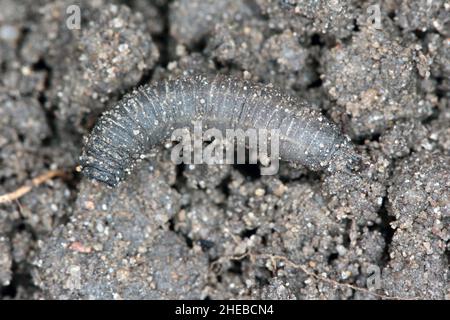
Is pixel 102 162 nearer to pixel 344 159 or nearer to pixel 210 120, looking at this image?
pixel 210 120

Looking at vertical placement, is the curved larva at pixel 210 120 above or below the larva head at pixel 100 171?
above

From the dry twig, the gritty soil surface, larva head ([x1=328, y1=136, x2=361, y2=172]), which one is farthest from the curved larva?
the dry twig

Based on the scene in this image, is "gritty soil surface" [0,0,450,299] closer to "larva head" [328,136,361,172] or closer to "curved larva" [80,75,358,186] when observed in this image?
"larva head" [328,136,361,172]

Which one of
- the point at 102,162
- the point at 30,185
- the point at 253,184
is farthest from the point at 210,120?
the point at 30,185

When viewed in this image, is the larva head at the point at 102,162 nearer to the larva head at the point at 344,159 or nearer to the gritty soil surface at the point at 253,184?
the gritty soil surface at the point at 253,184

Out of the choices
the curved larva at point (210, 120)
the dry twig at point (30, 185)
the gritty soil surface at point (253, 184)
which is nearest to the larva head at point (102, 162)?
the curved larva at point (210, 120)

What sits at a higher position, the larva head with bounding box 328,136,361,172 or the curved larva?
the curved larva
